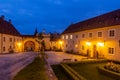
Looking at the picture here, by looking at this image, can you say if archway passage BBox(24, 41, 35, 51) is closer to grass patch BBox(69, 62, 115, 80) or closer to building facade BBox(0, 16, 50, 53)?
building facade BBox(0, 16, 50, 53)

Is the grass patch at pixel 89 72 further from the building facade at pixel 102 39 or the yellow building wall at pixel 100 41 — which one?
the building facade at pixel 102 39

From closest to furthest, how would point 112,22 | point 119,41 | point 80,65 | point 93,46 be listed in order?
point 80,65 < point 119,41 < point 112,22 < point 93,46

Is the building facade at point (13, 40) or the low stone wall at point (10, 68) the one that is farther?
the building facade at point (13, 40)

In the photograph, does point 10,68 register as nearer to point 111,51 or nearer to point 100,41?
point 111,51

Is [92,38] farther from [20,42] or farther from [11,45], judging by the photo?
[20,42]

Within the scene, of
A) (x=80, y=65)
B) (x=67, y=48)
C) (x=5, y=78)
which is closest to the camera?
(x=5, y=78)

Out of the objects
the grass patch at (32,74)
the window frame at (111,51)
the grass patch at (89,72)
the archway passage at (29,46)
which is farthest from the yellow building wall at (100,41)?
the archway passage at (29,46)

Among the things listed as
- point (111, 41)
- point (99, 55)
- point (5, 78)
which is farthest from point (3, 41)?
point (5, 78)

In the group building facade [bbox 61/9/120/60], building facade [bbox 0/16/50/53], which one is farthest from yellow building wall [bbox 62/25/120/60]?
building facade [bbox 0/16/50/53]

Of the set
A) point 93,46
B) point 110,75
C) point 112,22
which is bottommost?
point 110,75

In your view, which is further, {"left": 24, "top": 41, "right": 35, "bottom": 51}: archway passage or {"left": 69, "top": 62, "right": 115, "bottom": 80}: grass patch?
→ {"left": 24, "top": 41, "right": 35, "bottom": 51}: archway passage

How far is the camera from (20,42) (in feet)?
182

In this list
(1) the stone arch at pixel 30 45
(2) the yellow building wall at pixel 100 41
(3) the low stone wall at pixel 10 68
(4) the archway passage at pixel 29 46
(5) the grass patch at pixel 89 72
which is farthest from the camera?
(4) the archway passage at pixel 29 46

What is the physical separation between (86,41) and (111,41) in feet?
27.7
